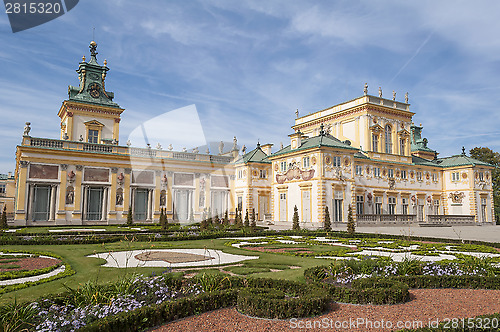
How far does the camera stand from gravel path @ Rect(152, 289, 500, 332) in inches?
235

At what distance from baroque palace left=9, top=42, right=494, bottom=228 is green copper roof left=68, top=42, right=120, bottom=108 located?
14 cm

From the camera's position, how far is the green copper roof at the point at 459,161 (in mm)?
47772

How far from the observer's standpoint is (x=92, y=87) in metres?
47.6

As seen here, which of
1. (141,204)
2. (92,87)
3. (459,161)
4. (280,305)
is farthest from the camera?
(459,161)

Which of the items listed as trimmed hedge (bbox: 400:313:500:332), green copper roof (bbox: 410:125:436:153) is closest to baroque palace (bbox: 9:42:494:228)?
green copper roof (bbox: 410:125:436:153)

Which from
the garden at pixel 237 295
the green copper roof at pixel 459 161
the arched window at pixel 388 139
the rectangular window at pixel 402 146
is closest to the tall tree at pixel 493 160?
the green copper roof at pixel 459 161

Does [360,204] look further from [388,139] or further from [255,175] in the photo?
[255,175]

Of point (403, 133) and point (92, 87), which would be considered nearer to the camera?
point (92, 87)

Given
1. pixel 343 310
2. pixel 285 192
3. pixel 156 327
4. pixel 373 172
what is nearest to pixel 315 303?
pixel 343 310

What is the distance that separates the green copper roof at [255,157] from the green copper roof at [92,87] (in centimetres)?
1819

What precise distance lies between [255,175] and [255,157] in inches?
108

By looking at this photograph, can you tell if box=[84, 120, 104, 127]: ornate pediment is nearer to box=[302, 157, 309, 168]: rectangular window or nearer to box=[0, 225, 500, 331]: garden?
box=[302, 157, 309, 168]: rectangular window

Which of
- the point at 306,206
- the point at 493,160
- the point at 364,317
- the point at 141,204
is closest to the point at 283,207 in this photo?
the point at 306,206

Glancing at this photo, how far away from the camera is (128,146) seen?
40719 mm
